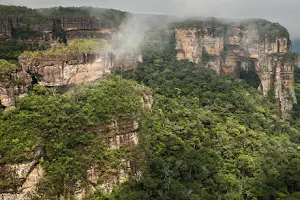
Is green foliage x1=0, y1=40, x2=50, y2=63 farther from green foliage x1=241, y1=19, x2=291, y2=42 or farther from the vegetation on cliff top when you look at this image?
green foliage x1=241, y1=19, x2=291, y2=42

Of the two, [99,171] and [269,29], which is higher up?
[269,29]

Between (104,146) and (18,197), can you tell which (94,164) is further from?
(18,197)

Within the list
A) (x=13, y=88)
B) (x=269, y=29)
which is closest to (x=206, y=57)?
(x=269, y=29)

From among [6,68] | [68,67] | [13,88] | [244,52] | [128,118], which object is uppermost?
[6,68]

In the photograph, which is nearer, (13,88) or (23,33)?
(13,88)

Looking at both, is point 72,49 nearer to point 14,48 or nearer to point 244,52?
point 14,48

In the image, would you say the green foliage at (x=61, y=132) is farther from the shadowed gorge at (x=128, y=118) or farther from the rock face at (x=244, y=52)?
the rock face at (x=244, y=52)

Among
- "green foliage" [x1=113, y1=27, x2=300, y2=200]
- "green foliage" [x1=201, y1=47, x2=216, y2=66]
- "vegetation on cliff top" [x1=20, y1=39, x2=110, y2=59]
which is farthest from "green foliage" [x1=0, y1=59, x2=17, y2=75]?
"green foliage" [x1=201, y1=47, x2=216, y2=66]

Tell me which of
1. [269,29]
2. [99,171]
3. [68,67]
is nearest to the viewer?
[99,171]

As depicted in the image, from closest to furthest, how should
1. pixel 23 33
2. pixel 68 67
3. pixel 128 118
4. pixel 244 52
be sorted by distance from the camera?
1. pixel 128 118
2. pixel 68 67
3. pixel 23 33
4. pixel 244 52
